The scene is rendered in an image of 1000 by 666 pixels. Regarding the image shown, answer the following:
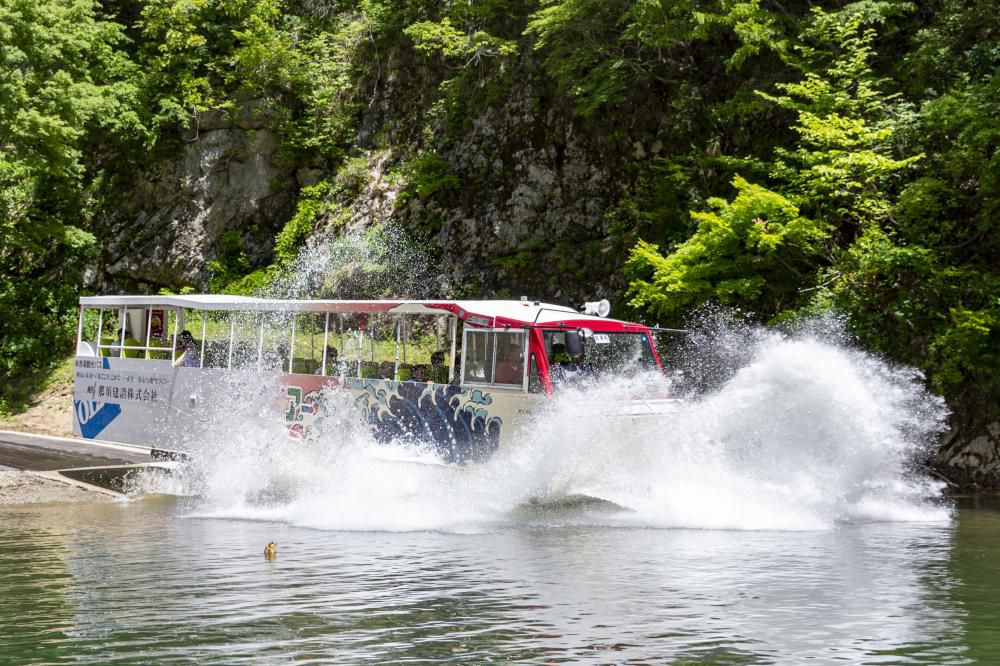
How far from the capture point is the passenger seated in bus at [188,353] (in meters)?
21.2

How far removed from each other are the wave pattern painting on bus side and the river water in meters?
0.36

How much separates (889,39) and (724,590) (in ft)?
62.9

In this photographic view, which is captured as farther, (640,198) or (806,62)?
(640,198)

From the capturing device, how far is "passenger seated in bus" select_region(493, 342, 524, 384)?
15703 millimetres

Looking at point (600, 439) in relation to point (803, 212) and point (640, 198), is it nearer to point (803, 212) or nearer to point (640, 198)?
point (803, 212)

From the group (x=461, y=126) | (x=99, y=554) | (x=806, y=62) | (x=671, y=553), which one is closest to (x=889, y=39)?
(x=806, y=62)

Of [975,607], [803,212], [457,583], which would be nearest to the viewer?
[975,607]

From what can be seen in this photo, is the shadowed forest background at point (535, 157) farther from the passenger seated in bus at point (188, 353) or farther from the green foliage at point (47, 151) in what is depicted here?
the passenger seated in bus at point (188, 353)

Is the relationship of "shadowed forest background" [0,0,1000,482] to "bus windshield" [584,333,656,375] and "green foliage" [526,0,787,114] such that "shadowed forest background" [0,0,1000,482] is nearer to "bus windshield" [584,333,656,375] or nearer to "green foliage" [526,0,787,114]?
"green foliage" [526,0,787,114]

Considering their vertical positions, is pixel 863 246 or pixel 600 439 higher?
pixel 863 246

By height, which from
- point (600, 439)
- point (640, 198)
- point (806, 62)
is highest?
point (806, 62)

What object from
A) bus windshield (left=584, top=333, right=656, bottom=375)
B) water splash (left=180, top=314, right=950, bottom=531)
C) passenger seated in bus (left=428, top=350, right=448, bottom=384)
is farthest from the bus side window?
passenger seated in bus (left=428, top=350, right=448, bottom=384)

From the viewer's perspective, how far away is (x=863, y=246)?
2056cm

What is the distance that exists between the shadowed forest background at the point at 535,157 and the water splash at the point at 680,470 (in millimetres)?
4810
